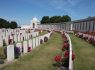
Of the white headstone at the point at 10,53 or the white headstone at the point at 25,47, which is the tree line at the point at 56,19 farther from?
the white headstone at the point at 10,53

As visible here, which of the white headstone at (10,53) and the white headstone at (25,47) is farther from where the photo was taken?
the white headstone at (25,47)

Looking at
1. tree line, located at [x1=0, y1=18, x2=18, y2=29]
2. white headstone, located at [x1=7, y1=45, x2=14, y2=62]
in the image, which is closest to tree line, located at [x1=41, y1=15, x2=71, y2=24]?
tree line, located at [x1=0, y1=18, x2=18, y2=29]

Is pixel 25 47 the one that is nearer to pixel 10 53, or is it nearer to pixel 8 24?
pixel 10 53

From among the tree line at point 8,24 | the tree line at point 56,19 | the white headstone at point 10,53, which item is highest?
the tree line at point 56,19

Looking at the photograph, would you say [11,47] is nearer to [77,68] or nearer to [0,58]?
[0,58]

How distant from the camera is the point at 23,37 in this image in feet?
71.6

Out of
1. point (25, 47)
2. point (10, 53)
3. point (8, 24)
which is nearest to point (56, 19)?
point (8, 24)

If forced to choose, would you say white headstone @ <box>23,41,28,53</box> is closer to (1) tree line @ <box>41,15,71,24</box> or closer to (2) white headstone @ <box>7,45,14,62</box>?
(2) white headstone @ <box>7,45,14,62</box>

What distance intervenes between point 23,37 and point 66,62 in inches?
538

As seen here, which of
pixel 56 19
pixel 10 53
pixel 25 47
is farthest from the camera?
pixel 56 19

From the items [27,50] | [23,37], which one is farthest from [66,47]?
[23,37]

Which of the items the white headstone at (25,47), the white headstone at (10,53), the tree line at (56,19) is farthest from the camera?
the tree line at (56,19)

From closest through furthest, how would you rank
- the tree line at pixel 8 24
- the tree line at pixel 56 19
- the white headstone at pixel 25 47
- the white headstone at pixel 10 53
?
the white headstone at pixel 10 53, the white headstone at pixel 25 47, the tree line at pixel 8 24, the tree line at pixel 56 19

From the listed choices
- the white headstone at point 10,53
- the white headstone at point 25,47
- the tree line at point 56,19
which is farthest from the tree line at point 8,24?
the white headstone at point 10,53
